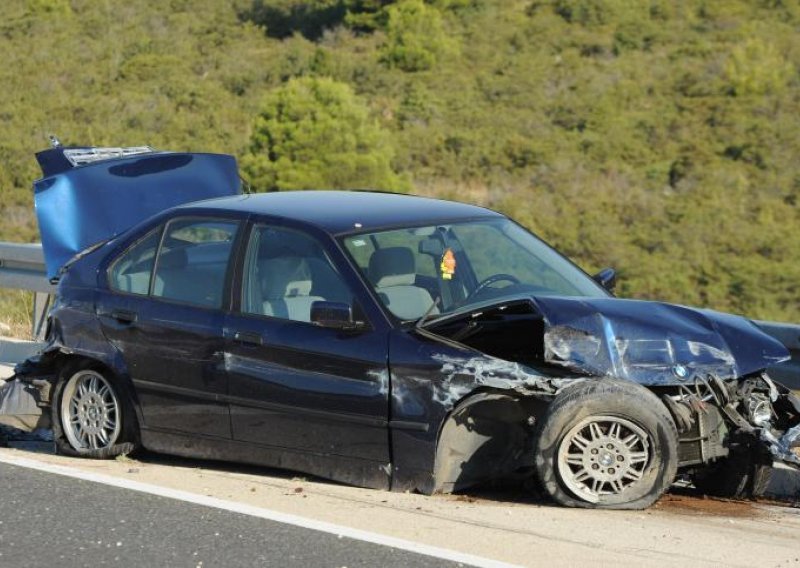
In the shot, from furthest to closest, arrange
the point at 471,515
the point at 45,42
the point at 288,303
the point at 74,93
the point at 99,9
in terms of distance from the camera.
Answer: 1. the point at 99,9
2. the point at 45,42
3. the point at 74,93
4. the point at 288,303
5. the point at 471,515

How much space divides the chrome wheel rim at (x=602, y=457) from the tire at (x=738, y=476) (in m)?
0.62

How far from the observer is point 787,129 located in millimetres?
34875

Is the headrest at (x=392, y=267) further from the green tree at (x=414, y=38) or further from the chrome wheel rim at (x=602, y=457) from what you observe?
the green tree at (x=414, y=38)

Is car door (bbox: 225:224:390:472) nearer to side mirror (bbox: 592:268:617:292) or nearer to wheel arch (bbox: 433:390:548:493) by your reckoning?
wheel arch (bbox: 433:390:548:493)

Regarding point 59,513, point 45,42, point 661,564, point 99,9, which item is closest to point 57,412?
point 59,513

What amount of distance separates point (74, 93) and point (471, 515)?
121ft

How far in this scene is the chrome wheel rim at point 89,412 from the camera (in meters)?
7.22

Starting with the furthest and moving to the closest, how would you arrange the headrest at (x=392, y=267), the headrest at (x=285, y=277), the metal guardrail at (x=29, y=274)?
1. the metal guardrail at (x=29, y=274)
2. the headrest at (x=285, y=277)
3. the headrest at (x=392, y=267)

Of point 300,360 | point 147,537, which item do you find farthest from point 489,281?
point 147,537

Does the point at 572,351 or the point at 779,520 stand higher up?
the point at 572,351

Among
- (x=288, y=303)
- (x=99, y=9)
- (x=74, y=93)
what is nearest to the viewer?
(x=288, y=303)

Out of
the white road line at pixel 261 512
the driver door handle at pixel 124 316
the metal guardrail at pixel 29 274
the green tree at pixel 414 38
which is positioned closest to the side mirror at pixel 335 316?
the white road line at pixel 261 512

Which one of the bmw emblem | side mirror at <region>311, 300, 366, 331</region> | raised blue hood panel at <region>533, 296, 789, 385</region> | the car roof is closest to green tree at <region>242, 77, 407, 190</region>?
the car roof

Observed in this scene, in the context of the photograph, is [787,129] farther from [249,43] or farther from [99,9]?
[99,9]
